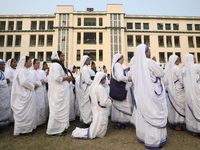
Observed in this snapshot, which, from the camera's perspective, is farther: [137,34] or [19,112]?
[137,34]

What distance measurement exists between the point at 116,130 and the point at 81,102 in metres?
1.27

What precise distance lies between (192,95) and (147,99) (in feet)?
4.87

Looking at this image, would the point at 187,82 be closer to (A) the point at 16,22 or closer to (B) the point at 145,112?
(B) the point at 145,112

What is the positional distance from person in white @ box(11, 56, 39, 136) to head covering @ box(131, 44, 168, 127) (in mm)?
2645

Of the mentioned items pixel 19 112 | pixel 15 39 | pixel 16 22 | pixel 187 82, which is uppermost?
pixel 16 22

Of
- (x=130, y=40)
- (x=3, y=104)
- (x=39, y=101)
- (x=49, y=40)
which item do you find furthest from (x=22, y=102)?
(x=130, y=40)

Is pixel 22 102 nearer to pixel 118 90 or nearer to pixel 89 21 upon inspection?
pixel 118 90

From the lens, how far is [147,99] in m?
2.65

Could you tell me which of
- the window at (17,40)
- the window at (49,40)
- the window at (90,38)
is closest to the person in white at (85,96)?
the window at (90,38)

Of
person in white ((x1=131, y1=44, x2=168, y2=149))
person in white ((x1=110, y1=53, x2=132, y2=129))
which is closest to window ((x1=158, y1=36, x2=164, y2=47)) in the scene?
person in white ((x1=110, y1=53, x2=132, y2=129))

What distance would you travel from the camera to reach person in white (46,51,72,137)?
3287 millimetres

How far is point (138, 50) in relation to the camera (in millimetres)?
2834

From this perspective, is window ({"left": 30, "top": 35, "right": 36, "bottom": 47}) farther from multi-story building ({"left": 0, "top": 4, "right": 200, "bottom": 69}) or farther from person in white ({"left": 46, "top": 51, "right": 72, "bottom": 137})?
person in white ({"left": 46, "top": 51, "right": 72, "bottom": 137})

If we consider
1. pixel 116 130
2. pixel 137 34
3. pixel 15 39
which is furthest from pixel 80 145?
pixel 15 39
